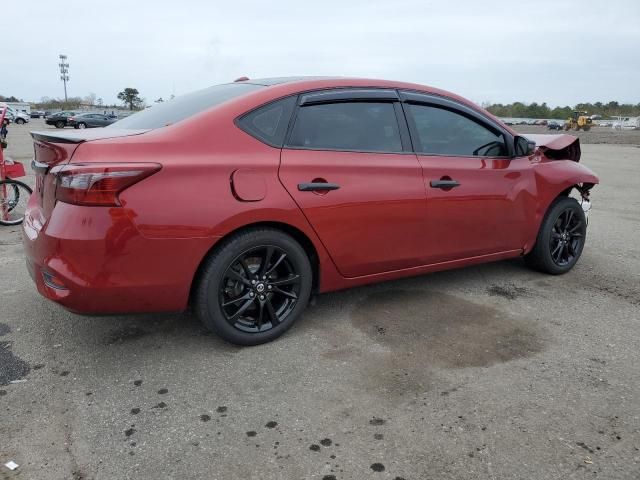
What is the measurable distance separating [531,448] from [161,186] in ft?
7.14

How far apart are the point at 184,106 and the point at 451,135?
194 cm

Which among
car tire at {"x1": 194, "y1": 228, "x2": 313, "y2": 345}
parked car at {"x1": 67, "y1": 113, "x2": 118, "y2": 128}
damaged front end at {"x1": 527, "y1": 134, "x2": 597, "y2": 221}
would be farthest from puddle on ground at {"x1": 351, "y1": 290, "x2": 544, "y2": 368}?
parked car at {"x1": 67, "y1": 113, "x2": 118, "y2": 128}

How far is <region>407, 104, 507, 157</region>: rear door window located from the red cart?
16.5 ft

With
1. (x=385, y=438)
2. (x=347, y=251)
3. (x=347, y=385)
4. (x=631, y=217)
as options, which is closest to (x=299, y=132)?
(x=347, y=251)

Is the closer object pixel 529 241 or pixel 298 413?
pixel 298 413

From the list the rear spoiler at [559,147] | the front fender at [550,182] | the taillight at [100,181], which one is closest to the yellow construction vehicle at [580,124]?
the rear spoiler at [559,147]

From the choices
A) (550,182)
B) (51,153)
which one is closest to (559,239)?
(550,182)

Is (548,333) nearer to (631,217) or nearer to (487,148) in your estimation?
(487,148)

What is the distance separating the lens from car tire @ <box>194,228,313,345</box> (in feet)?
9.86

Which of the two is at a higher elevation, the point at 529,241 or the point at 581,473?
the point at 529,241

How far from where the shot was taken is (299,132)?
10.7 feet

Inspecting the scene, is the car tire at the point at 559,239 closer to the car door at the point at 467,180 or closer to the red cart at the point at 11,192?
the car door at the point at 467,180

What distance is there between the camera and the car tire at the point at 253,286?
3.01m

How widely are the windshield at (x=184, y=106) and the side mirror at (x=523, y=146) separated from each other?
215cm
